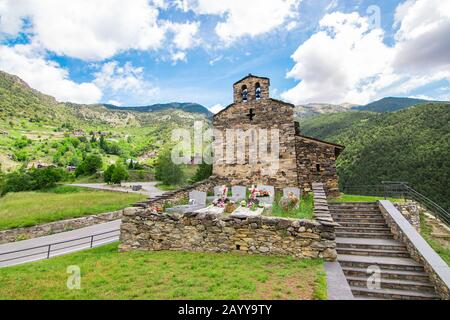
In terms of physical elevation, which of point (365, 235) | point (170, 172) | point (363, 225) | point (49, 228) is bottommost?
point (49, 228)

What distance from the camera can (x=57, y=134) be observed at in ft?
362

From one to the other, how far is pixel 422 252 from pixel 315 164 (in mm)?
9295

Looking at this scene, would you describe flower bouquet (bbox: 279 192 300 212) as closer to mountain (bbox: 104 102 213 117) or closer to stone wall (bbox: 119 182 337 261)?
stone wall (bbox: 119 182 337 261)

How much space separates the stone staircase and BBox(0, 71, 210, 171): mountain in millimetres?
81793

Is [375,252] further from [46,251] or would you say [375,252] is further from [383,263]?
[46,251]

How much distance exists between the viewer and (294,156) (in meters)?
15.8

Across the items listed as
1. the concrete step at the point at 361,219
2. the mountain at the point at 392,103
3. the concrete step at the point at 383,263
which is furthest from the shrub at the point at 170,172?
the mountain at the point at 392,103

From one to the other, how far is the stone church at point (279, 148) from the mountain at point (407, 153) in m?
34.0

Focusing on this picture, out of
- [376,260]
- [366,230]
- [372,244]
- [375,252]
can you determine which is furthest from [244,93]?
[376,260]

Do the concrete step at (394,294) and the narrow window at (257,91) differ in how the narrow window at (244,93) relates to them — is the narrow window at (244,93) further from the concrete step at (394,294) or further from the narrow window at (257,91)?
the concrete step at (394,294)

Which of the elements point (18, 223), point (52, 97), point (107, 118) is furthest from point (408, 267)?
point (52, 97)

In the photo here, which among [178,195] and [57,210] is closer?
[178,195]

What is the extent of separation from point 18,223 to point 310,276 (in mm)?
20065

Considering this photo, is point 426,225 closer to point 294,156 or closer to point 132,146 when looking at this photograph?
point 294,156
